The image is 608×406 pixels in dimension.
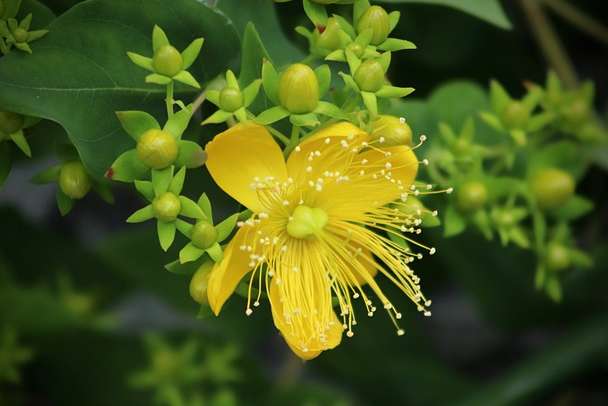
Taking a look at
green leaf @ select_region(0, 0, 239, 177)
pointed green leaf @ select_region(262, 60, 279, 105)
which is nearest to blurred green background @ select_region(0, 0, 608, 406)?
green leaf @ select_region(0, 0, 239, 177)

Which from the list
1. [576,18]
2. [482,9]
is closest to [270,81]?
[482,9]

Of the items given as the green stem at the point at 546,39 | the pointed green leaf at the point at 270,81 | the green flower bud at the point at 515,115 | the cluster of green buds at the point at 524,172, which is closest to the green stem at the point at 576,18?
the green stem at the point at 546,39

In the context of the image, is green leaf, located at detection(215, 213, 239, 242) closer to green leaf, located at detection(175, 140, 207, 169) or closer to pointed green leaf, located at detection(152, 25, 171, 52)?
green leaf, located at detection(175, 140, 207, 169)

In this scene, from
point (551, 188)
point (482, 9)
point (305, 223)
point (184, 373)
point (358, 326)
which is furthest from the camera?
point (358, 326)

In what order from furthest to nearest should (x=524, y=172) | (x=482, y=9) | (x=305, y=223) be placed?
(x=524, y=172) < (x=482, y=9) < (x=305, y=223)

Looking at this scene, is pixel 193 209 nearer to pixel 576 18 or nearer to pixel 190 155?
pixel 190 155

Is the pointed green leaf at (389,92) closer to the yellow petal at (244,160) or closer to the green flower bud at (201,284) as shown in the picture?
the yellow petal at (244,160)

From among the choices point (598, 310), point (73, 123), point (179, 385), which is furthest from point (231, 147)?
point (598, 310)
